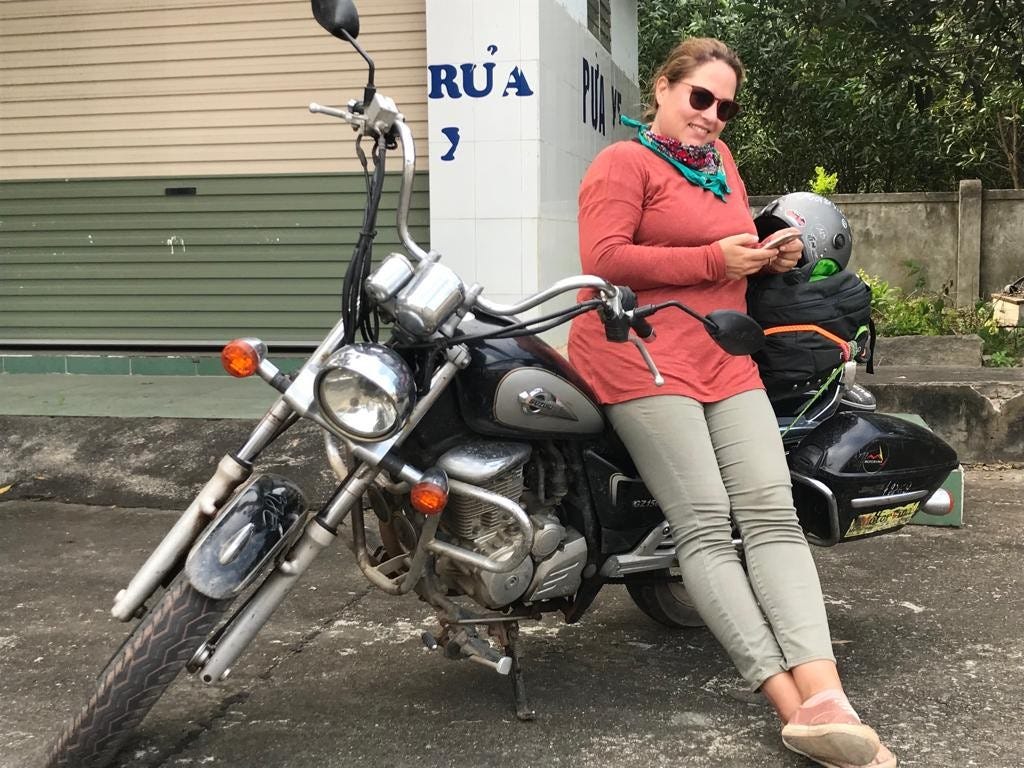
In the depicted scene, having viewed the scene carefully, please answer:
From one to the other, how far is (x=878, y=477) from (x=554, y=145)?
13.3ft

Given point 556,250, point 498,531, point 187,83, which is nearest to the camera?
point 498,531

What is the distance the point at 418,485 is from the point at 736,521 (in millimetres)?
912

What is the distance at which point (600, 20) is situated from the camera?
852cm

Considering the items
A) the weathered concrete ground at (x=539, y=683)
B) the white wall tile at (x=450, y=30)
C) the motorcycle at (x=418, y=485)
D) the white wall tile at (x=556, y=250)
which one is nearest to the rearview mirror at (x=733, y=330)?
the motorcycle at (x=418, y=485)

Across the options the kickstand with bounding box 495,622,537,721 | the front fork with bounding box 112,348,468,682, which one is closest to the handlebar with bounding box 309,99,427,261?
the front fork with bounding box 112,348,468,682

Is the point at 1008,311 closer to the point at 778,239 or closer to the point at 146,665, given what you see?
the point at 778,239

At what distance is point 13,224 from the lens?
7.55 metres

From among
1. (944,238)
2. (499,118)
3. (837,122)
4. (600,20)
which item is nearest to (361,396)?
(499,118)

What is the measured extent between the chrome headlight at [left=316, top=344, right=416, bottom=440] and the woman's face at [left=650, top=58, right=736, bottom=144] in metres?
1.09

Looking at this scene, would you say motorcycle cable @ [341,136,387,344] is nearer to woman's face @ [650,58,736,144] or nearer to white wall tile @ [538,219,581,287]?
woman's face @ [650,58,736,144]

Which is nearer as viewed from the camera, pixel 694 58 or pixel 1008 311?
pixel 694 58

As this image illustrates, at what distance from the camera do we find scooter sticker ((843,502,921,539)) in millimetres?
3248

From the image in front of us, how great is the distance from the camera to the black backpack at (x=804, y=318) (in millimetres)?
3121

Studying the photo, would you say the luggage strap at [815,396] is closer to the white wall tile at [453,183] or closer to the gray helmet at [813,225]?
the gray helmet at [813,225]
